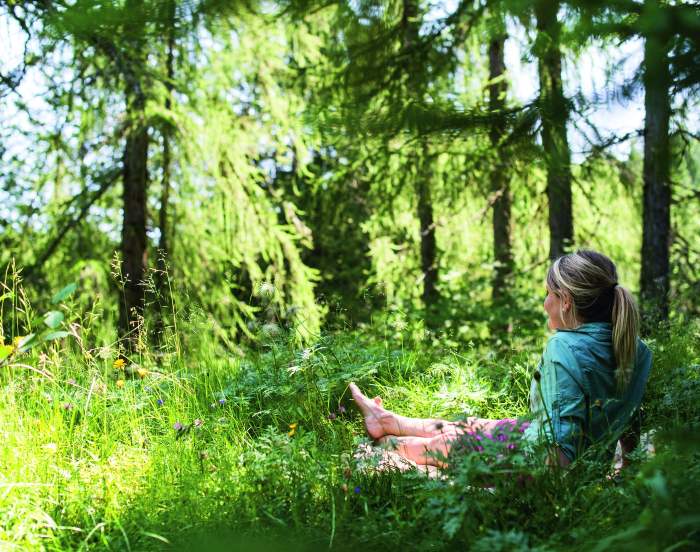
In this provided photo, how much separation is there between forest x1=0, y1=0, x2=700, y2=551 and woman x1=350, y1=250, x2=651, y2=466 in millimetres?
182

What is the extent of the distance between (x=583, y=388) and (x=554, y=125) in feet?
3.46

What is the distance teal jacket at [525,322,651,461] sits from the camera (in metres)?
2.43

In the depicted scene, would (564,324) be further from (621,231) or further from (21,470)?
(621,231)

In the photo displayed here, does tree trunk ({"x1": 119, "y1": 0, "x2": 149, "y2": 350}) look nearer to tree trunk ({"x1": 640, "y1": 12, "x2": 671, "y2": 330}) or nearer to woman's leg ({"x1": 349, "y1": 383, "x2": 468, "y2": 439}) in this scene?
woman's leg ({"x1": 349, "y1": 383, "x2": 468, "y2": 439})

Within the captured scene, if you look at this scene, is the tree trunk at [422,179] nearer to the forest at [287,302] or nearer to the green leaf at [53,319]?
the forest at [287,302]

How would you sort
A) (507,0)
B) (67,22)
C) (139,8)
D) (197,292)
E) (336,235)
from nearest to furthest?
(507,0) → (67,22) → (139,8) → (197,292) → (336,235)

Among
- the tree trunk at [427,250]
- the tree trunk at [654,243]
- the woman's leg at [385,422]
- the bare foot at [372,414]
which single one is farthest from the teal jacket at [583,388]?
the tree trunk at [427,250]

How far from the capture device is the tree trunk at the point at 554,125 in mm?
1688

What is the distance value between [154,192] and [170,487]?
5.56 meters

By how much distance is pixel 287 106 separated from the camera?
7910 millimetres

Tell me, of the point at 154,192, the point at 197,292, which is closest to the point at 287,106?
the point at 154,192

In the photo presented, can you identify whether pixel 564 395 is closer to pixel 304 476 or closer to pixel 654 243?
pixel 304 476

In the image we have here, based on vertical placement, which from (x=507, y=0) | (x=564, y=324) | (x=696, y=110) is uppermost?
(x=507, y=0)

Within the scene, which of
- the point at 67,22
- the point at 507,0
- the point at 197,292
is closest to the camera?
the point at 507,0
